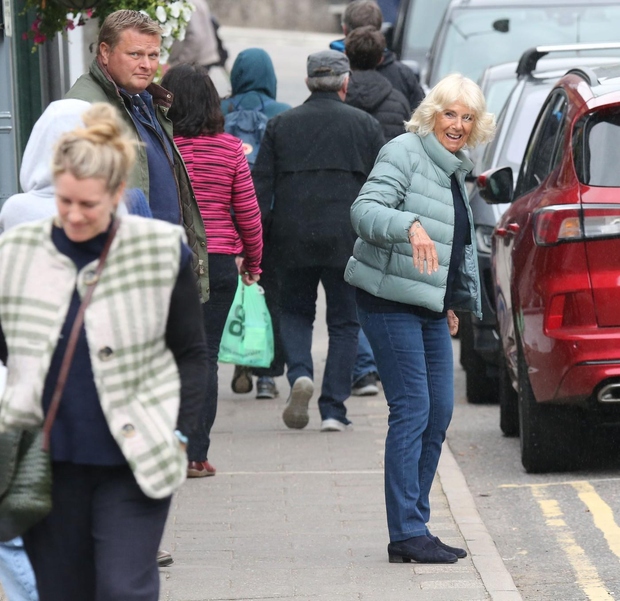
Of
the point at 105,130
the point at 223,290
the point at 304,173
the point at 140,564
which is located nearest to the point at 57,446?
the point at 140,564

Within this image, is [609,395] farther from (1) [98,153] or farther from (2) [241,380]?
(1) [98,153]

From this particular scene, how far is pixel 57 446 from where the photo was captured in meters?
3.40

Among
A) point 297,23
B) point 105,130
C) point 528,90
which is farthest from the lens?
point 297,23

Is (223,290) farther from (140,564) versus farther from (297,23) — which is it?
(297,23)

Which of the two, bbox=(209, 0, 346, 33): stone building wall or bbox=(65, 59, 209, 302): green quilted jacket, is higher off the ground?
bbox=(65, 59, 209, 302): green quilted jacket

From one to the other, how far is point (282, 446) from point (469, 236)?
2.64m

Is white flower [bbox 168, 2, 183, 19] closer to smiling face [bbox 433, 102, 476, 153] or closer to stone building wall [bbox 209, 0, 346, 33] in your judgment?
smiling face [bbox 433, 102, 476, 153]

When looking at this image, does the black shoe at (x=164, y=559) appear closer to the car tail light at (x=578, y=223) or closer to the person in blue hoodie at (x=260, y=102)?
the car tail light at (x=578, y=223)

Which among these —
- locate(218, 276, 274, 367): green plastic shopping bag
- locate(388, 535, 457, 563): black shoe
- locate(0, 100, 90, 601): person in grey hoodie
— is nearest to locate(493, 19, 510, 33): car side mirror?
locate(218, 276, 274, 367): green plastic shopping bag

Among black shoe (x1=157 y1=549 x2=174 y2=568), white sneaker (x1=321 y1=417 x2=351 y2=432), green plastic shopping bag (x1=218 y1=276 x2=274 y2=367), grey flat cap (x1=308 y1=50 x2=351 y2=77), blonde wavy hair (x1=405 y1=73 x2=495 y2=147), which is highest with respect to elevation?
blonde wavy hair (x1=405 y1=73 x2=495 y2=147)

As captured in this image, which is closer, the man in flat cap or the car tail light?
Result: the car tail light

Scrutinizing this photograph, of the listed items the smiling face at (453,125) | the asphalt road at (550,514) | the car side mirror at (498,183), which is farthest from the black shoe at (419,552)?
the car side mirror at (498,183)

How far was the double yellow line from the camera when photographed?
17.6 feet

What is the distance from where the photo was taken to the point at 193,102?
6.70 meters
